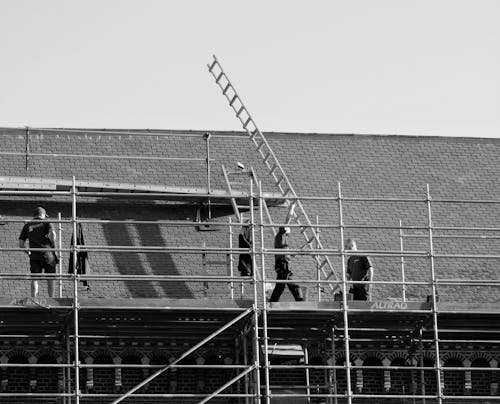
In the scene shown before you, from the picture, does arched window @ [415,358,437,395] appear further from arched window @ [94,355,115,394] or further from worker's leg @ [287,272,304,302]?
arched window @ [94,355,115,394]

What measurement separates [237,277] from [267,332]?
1.03 meters

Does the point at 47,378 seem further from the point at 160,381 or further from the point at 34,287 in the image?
the point at 160,381

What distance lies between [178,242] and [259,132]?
3224 mm

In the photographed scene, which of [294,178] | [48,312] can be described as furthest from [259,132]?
[48,312]

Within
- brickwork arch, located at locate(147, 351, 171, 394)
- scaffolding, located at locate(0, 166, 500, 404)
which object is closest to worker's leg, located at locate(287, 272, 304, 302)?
scaffolding, located at locate(0, 166, 500, 404)

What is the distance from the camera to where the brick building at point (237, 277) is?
28.3 metres

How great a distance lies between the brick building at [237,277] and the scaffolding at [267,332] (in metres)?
0.04

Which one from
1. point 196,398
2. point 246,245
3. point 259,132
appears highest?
point 259,132

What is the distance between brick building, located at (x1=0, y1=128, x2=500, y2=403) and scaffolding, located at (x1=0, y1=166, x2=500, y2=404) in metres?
0.04

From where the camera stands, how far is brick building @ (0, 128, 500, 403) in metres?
28.3

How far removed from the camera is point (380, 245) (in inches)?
1331

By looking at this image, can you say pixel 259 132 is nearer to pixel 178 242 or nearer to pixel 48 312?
pixel 178 242

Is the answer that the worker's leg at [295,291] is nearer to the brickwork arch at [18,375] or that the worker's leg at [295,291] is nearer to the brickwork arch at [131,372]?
the brickwork arch at [131,372]

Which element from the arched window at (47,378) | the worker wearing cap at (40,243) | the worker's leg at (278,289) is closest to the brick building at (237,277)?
the arched window at (47,378)
